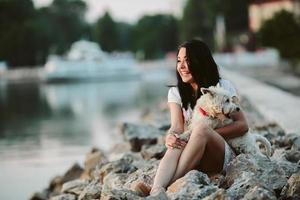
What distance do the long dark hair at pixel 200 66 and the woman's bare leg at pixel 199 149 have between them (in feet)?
1.56

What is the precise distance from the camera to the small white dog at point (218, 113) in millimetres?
5320

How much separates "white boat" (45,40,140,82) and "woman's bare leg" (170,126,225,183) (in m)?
47.9

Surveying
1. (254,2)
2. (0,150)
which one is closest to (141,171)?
(0,150)

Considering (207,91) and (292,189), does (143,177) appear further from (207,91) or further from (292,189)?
(292,189)

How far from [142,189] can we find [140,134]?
211 inches

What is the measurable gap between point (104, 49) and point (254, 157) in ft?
311

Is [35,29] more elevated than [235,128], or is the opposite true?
[235,128]

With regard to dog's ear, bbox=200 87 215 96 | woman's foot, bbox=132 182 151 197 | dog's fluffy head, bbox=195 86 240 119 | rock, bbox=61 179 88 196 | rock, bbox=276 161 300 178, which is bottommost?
rock, bbox=61 179 88 196

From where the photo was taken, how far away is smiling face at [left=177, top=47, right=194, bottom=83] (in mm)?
5574

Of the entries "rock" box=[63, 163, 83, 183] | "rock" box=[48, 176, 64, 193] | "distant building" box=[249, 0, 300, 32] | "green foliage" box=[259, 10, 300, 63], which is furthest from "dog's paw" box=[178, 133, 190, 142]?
"distant building" box=[249, 0, 300, 32]

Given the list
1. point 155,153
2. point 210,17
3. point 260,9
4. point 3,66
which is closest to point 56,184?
point 155,153

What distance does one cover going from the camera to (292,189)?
16.0 ft

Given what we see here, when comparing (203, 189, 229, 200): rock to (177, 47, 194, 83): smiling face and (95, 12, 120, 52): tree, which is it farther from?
(95, 12, 120, 52): tree

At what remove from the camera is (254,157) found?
213 inches
